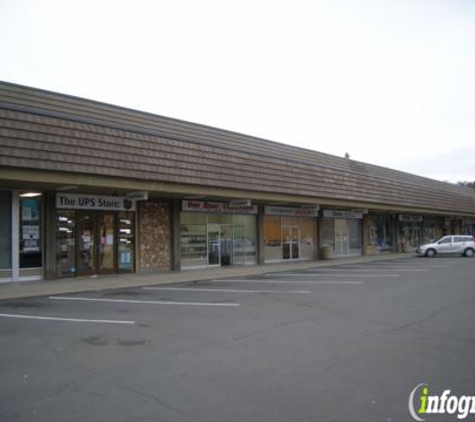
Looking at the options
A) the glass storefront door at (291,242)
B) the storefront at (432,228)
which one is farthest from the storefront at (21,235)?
the storefront at (432,228)

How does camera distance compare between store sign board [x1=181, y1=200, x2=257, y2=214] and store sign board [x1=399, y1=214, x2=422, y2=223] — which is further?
store sign board [x1=399, y1=214, x2=422, y2=223]

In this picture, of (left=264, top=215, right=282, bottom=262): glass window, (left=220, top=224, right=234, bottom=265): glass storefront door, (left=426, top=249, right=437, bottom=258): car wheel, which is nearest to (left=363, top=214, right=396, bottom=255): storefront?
(left=426, top=249, right=437, bottom=258): car wheel

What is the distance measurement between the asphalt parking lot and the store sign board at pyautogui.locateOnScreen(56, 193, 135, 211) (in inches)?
211

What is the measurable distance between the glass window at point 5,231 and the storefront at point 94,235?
1618mm

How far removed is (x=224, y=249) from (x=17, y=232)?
10166 mm

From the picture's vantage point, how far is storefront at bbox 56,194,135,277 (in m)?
17.5

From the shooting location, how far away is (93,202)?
59.6ft

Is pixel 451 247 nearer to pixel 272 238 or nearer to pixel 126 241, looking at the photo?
pixel 272 238

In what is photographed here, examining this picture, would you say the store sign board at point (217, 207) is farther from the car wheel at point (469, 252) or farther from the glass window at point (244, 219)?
the car wheel at point (469, 252)

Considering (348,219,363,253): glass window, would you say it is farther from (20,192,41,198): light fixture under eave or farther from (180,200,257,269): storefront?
(20,192,41,198): light fixture under eave

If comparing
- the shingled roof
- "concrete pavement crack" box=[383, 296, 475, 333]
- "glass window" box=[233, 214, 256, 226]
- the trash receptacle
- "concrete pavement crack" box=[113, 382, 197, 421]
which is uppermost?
the shingled roof

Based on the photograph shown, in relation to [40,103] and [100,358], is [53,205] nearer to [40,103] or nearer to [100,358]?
[40,103]

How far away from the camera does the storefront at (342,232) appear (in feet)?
99.7

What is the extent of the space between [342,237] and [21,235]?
70.3ft
